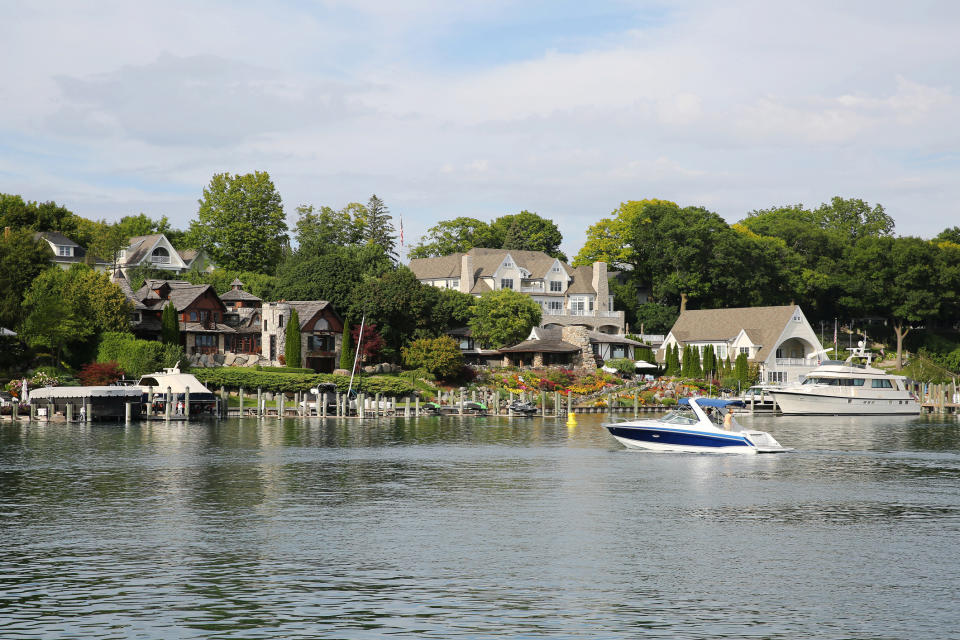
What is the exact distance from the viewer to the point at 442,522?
3203 centimetres

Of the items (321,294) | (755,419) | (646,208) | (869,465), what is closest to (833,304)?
(646,208)

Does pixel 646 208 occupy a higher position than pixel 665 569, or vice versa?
pixel 646 208

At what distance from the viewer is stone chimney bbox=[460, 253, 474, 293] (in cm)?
13575

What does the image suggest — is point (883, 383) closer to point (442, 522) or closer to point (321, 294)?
point (321, 294)

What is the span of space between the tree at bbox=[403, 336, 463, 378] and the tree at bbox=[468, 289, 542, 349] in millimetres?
15022

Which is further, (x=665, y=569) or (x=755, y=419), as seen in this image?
(x=755, y=419)

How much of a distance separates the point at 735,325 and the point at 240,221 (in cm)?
6450

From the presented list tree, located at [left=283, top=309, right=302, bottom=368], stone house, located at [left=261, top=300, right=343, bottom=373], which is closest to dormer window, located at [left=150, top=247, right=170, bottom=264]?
stone house, located at [left=261, top=300, right=343, bottom=373]

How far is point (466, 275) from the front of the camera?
136875 mm

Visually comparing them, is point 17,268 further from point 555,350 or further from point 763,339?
point 763,339

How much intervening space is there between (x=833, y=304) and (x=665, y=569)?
433ft

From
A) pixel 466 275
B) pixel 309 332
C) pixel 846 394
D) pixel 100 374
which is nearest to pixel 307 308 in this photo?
pixel 309 332

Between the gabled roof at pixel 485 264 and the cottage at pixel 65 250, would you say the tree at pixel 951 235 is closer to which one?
the gabled roof at pixel 485 264

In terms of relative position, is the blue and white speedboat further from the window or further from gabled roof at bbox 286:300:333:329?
the window
